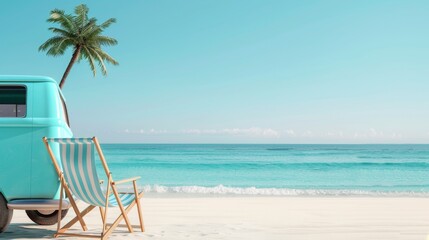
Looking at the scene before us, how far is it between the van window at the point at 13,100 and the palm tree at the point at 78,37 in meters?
21.3

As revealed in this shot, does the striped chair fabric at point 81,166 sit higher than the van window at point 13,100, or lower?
lower

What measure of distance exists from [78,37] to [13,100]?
73.1 ft

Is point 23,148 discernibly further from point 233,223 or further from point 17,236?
point 233,223

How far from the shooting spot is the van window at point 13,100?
564 centimetres

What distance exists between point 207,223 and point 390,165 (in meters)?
35.0

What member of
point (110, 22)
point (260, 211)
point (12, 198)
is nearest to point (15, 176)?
point (12, 198)

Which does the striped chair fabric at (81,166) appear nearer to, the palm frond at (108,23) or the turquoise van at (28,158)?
the turquoise van at (28,158)

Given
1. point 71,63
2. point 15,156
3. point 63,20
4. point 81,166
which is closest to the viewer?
point 81,166

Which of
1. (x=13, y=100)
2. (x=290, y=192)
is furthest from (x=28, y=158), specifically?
(x=290, y=192)

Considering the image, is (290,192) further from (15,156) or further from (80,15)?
(80,15)

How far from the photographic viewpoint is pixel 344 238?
228 inches

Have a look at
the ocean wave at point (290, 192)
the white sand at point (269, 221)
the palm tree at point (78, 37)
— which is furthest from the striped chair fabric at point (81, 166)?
the palm tree at point (78, 37)

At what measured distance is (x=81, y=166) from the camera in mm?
5000

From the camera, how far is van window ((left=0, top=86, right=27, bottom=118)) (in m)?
5.64
